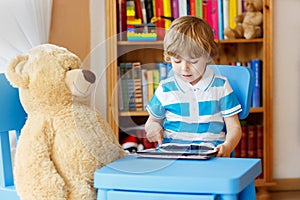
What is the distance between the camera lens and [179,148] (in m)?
1.44

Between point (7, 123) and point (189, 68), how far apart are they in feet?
1.93

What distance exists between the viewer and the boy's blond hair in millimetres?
1427

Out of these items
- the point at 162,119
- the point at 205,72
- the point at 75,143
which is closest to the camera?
the point at 75,143

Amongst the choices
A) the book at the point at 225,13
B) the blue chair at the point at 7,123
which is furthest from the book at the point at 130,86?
the book at the point at 225,13

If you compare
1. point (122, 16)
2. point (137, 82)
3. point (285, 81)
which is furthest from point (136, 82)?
point (285, 81)

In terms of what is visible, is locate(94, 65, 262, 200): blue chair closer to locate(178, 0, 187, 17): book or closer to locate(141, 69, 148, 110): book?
locate(141, 69, 148, 110): book

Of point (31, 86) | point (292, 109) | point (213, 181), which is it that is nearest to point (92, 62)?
point (31, 86)

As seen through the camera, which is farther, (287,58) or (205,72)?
(287,58)

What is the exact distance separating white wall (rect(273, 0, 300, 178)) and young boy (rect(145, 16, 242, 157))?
1478mm

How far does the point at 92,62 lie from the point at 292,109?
1884 mm

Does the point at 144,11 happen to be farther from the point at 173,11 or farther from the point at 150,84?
the point at 150,84

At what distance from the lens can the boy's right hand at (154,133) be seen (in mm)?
1568

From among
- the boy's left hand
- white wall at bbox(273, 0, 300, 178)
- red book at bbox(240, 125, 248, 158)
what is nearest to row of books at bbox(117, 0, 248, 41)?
white wall at bbox(273, 0, 300, 178)

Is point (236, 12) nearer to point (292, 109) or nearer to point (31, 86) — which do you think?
point (292, 109)
